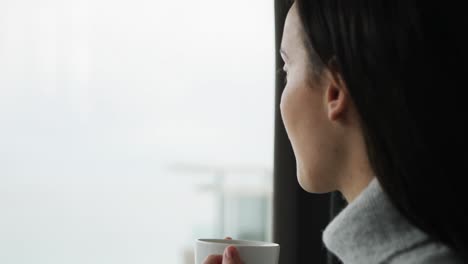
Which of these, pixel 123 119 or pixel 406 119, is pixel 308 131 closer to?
pixel 406 119

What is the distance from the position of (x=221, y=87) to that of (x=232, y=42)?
11 centimetres

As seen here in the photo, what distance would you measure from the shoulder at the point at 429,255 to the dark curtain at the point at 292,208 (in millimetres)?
711

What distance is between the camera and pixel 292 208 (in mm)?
1491

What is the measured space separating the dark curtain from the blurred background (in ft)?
0.34

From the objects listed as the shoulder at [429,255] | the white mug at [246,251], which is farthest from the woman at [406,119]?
the white mug at [246,251]

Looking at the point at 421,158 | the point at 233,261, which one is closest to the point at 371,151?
the point at 421,158

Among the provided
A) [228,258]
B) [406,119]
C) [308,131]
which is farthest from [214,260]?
[406,119]

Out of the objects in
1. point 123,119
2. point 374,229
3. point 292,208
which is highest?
point 123,119

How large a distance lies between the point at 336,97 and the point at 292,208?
73 cm

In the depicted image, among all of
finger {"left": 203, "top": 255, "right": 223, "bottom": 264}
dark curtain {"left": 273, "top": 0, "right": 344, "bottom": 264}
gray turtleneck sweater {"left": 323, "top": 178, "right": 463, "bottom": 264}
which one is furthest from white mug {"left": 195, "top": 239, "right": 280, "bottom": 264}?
dark curtain {"left": 273, "top": 0, "right": 344, "bottom": 264}

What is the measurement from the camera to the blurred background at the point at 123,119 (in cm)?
131

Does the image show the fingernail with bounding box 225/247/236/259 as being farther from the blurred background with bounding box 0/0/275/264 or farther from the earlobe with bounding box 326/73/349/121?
the blurred background with bounding box 0/0/275/264

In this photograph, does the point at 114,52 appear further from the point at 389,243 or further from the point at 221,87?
the point at 389,243

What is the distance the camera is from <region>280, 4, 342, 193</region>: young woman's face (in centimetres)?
82
